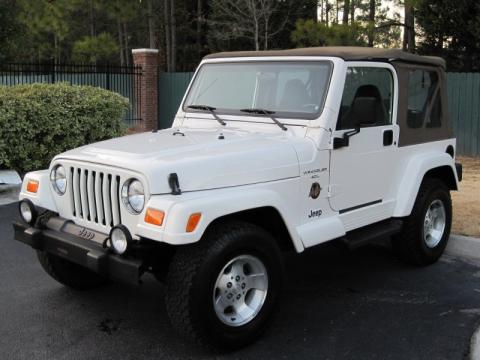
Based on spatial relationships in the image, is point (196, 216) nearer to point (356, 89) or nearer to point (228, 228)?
point (228, 228)

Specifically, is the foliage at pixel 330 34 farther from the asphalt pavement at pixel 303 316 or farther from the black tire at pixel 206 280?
the black tire at pixel 206 280

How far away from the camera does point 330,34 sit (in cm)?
1597

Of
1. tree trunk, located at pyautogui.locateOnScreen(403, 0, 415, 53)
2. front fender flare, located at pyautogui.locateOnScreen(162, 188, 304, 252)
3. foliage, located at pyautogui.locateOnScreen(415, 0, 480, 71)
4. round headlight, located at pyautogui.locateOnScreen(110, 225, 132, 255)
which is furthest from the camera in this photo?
tree trunk, located at pyautogui.locateOnScreen(403, 0, 415, 53)

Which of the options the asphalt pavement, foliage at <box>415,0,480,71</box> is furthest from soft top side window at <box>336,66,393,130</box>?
foliage at <box>415,0,480,71</box>

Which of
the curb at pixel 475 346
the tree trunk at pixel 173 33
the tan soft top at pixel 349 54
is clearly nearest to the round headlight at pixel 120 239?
the tan soft top at pixel 349 54

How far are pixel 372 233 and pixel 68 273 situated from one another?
2.42m

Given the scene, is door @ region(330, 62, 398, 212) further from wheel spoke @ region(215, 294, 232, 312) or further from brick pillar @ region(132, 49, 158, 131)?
brick pillar @ region(132, 49, 158, 131)

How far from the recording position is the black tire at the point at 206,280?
11.4 feet

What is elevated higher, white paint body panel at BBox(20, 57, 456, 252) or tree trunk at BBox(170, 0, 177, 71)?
tree trunk at BBox(170, 0, 177, 71)

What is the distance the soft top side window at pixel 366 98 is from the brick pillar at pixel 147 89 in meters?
13.5

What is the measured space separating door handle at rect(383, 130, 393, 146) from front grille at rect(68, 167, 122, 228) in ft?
7.40

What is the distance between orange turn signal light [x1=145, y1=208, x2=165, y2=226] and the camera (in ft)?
11.1

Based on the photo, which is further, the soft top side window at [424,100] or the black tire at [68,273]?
the soft top side window at [424,100]

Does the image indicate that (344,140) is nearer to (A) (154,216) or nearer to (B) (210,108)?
(B) (210,108)
